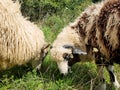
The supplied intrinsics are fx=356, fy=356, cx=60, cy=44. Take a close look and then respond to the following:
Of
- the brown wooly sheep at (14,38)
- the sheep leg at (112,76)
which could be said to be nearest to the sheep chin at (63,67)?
the brown wooly sheep at (14,38)

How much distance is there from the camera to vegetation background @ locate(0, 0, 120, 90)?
206 inches

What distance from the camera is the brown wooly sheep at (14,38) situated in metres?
5.65

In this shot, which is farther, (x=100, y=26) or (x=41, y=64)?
(x=41, y=64)

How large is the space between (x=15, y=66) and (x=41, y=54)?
52 centimetres

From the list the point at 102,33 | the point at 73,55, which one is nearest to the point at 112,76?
the point at 73,55

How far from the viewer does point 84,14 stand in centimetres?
610

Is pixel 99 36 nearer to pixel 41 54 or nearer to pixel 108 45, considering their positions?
pixel 108 45

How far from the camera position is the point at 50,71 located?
255 inches

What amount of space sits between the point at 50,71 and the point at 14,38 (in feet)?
3.55

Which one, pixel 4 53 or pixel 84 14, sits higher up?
pixel 84 14

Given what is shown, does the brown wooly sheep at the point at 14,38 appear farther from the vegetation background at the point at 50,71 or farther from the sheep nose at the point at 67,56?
the sheep nose at the point at 67,56

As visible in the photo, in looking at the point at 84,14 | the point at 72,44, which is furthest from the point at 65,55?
the point at 84,14

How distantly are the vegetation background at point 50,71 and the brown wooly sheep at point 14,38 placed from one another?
28 cm

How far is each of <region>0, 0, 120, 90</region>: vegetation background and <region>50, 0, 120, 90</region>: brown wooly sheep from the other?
380 millimetres
